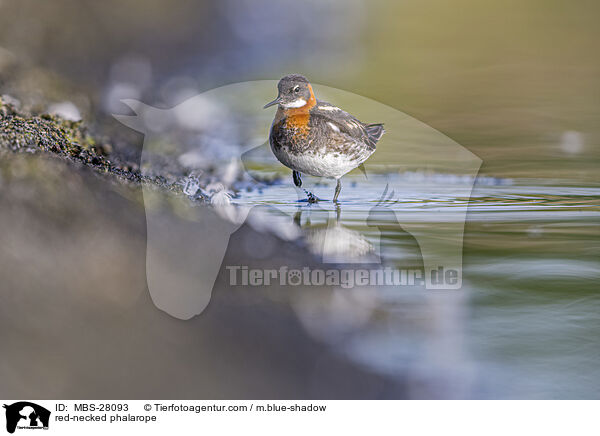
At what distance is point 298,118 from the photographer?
10.4 feet

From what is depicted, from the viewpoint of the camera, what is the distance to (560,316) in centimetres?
240

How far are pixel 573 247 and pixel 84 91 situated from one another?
3269mm

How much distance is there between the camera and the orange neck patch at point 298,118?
3.14 meters

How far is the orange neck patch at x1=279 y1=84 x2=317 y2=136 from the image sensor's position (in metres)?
3.14

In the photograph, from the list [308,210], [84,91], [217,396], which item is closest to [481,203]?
[308,210]

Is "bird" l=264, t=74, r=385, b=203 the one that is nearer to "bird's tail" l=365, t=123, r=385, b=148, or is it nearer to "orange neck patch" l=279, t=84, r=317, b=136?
"orange neck patch" l=279, t=84, r=317, b=136

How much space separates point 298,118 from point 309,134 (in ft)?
0.37

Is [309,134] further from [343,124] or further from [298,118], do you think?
[343,124]

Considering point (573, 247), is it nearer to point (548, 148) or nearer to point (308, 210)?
point (308, 210)

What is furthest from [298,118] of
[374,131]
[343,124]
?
[374,131]
